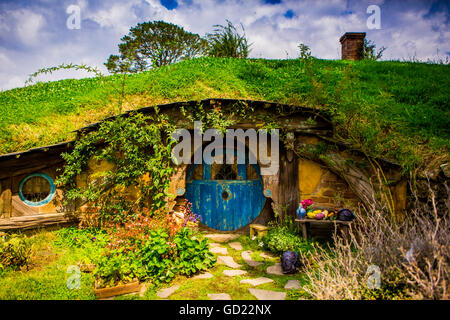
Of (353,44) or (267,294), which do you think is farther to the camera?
(353,44)

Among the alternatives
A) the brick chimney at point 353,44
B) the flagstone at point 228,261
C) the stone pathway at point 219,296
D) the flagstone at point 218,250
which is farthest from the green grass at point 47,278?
the brick chimney at point 353,44

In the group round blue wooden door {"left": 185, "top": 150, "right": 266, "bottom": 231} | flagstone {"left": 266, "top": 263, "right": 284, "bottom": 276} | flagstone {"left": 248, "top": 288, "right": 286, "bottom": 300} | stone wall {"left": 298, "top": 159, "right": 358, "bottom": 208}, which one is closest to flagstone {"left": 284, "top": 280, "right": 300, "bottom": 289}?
flagstone {"left": 248, "top": 288, "right": 286, "bottom": 300}

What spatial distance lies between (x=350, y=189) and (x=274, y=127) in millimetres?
2096

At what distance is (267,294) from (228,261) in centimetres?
138

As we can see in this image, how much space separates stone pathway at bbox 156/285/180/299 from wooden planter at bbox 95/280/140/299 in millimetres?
333

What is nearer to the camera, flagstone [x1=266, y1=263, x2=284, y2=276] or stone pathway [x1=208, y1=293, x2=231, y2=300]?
stone pathway [x1=208, y1=293, x2=231, y2=300]

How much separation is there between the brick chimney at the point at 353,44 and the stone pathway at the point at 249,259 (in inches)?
357

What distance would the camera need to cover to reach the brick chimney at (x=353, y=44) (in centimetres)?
1050

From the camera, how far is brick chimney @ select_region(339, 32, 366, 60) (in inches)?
413

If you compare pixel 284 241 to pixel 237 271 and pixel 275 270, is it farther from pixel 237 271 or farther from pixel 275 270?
pixel 237 271
